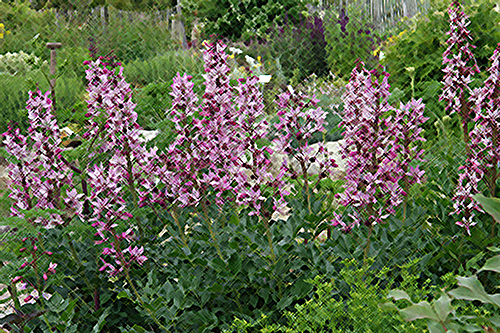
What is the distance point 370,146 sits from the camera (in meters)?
1.99

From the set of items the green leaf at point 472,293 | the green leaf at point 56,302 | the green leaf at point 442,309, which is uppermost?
the green leaf at point 442,309

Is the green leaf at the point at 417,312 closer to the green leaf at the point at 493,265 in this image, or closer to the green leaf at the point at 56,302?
the green leaf at the point at 493,265

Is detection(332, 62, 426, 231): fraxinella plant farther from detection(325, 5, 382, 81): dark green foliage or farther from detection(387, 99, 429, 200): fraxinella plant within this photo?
detection(325, 5, 382, 81): dark green foliage

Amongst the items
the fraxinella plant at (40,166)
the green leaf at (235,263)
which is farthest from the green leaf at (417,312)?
the fraxinella plant at (40,166)

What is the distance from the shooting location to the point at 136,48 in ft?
31.0

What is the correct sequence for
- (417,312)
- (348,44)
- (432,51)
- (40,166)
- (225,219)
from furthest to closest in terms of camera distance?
(348,44)
(432,51)
(225,219)
(40,166)
(417,312)

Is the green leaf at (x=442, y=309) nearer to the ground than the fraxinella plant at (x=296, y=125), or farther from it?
nearer to the ground

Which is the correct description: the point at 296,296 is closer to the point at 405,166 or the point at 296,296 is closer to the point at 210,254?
the point at 210,254

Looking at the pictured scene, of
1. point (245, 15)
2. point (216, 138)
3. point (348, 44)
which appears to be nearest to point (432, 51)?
point (216, 138)

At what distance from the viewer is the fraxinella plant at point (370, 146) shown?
1992mm

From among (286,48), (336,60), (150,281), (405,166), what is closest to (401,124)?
(405,166)

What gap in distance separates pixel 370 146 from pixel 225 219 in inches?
30.7

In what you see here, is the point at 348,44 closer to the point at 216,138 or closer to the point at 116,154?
the point at 216,138

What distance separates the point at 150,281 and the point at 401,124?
1333mm
